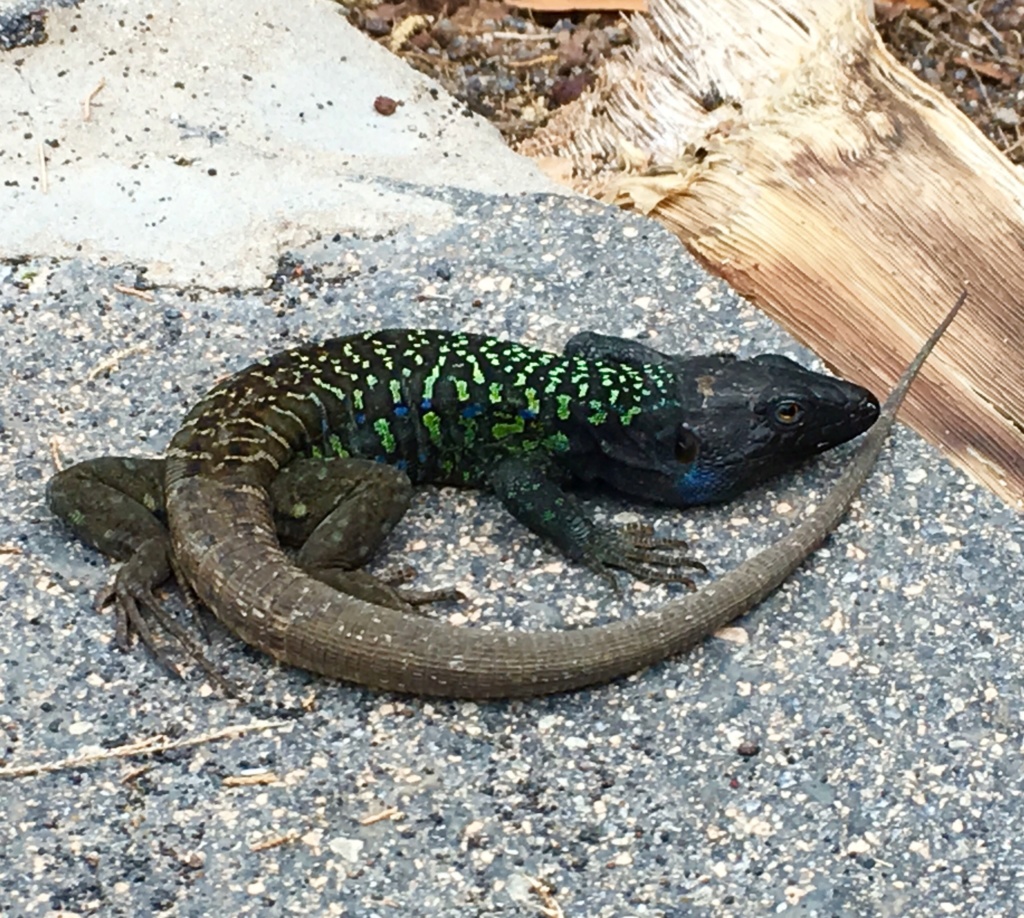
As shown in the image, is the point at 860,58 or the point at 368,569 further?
the point at 860,58

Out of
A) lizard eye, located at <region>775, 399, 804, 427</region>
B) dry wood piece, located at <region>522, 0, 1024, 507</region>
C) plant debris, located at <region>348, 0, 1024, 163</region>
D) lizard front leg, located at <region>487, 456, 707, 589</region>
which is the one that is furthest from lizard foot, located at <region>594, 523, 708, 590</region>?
plant debris, located at <region>348, 0, 1024, 163</region>

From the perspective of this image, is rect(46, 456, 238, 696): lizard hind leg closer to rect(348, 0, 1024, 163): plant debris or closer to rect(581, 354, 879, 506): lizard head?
rect(581, 354, 879, 506): lizard head

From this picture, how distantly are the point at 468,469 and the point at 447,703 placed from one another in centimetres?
97

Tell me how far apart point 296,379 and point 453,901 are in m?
1.77

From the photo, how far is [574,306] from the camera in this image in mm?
5180

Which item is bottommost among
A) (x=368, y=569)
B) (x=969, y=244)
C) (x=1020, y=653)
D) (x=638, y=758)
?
(x=368, y=569)

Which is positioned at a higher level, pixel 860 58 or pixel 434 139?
pixel 860 58

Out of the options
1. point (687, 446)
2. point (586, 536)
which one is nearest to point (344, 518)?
point (586, 536)

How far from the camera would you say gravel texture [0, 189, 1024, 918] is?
3.34 metres

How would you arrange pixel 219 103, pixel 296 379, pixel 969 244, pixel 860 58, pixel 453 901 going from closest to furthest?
pixel 453 901
pixel 296 379
pixel 969 244
pixel 860 58
pixel 219 103

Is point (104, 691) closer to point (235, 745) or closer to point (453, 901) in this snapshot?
point (235, 745)

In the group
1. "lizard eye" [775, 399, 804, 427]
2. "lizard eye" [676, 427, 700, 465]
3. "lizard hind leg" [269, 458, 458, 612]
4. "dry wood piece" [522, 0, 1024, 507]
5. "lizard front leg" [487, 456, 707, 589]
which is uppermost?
"dry wood piece" [522, 0, 1024, 507]

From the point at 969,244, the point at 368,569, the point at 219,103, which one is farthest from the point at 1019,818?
the point at 219,103

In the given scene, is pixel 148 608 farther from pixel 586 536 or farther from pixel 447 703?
pixel 586 536
